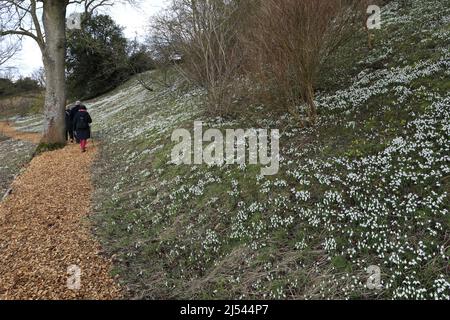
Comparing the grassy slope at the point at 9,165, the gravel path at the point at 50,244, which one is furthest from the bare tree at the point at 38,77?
the gravel path at the point at 50,244

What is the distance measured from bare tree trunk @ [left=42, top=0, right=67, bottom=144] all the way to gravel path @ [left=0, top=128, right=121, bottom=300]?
528 cm

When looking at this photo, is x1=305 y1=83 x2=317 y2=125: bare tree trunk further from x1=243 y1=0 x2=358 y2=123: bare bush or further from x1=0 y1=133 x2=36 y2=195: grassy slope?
x1=0 y1=133 x2=36 y2=195: grassy slope

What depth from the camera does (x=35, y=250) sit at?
6.82 meters

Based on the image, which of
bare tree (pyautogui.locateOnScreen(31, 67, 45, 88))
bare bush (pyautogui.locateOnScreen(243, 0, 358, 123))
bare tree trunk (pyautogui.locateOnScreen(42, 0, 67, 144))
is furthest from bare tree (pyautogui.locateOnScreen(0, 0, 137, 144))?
bare tree (pyautogui.locateOnScreen(31, 67, 45, 88))

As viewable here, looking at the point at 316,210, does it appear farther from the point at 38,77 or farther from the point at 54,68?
the point at 38,77

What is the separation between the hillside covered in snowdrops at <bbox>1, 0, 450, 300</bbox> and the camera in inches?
190

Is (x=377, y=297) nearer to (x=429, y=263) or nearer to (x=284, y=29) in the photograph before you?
(x=429, y=263)

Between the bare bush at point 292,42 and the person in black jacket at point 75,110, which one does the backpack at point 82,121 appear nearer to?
the person in black jacket at point 75,110

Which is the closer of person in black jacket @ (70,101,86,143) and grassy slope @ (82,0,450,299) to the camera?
grassy slope @ (82,0,450,299)

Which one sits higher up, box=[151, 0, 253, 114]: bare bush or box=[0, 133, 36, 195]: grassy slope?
box=[151, 0, 253, 114]: bare bush

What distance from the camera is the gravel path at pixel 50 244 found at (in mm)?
5535

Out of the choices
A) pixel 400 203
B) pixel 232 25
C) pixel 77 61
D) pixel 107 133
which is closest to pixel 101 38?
pixel 77 61

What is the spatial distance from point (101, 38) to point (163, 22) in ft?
95.8

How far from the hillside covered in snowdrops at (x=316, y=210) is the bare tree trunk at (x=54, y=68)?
6.73 meters
